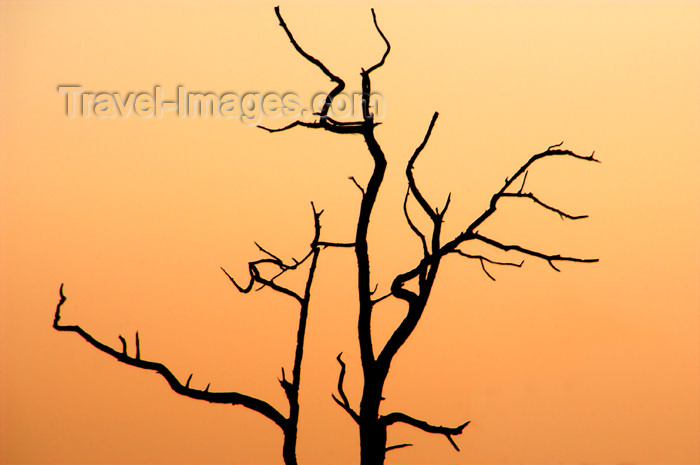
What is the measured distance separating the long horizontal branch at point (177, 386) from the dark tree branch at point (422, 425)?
Answer: 1.60 ft

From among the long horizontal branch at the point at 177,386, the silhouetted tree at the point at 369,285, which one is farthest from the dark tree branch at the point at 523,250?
the long horizontal branch at the point at 177,386

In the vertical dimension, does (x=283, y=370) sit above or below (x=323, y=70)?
below

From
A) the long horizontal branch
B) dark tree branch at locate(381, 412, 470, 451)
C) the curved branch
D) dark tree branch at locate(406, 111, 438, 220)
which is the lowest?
dark tree branch at locate(381, 412, 470, 451)

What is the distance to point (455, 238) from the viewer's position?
3.38 m

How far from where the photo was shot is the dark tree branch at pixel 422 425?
326cm

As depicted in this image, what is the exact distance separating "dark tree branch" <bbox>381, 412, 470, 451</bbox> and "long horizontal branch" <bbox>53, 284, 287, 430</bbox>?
49cm

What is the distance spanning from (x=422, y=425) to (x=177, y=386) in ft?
3.68

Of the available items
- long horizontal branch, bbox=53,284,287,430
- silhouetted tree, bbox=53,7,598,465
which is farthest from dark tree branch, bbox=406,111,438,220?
long horizontal branch, bbox=53,284,287,430

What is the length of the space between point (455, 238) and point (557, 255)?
1.53ft

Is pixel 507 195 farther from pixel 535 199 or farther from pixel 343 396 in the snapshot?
pixel 343 396

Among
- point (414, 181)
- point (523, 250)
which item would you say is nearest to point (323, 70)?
point (414, 181)

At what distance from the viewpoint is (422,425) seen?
331 cm

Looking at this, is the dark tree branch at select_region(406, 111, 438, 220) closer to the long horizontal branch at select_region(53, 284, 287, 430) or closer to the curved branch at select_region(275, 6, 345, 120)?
the curved branch at select_region(275, 6, 345, 120)

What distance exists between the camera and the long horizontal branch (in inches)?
124
